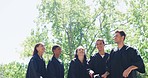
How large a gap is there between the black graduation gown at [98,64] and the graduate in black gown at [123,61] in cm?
66

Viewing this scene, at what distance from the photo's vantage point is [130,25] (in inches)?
1151

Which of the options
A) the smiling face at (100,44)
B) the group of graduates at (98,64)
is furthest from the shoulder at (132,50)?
the smiling face at (100,44)

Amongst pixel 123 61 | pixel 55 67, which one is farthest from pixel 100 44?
pixel 55 67

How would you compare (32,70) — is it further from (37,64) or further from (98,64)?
(98,64)

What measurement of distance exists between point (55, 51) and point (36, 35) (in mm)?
22004

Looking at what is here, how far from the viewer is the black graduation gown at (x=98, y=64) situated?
784 centimetres

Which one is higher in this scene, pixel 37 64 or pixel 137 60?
pixel 137 60

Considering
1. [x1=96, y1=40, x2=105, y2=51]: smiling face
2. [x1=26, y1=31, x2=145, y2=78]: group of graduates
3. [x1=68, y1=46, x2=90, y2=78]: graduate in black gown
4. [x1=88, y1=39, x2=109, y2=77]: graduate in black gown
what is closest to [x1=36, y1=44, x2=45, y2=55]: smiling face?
[x1=26, y1=31, x2=145, y2=78]: group of graduates

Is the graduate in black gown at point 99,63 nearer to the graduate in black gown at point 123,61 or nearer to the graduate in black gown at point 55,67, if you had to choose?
the graduate in black gown at point 123,61

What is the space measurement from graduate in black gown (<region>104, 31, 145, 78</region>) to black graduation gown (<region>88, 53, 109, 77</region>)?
0.66m

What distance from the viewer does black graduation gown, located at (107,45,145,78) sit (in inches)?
263

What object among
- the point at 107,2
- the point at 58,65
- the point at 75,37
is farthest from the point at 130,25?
the point at 58,65

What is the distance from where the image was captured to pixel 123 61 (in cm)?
688

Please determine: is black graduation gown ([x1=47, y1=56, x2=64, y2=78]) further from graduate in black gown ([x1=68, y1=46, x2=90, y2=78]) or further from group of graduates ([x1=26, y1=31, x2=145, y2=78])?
graduate in black gown ([x1=68, y1=46, x2=90, y2=78])
